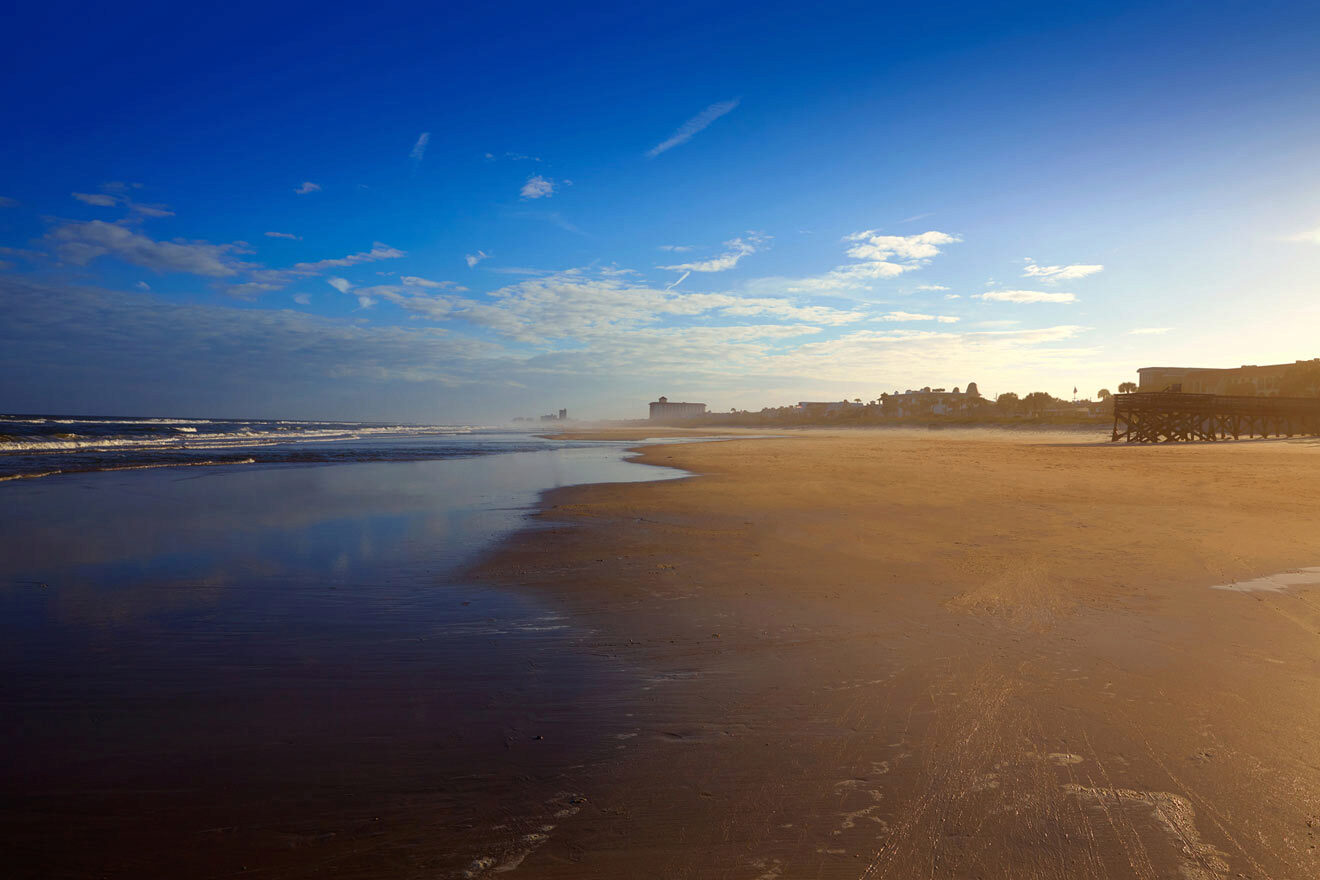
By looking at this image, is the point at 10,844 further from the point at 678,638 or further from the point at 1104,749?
the point at 1104,749

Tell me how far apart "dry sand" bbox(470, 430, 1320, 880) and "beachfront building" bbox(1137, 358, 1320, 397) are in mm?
74170

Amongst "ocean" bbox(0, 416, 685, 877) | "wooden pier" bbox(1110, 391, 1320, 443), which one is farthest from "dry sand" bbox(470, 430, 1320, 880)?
"wooden pier" bbox(1110, 391, 1320, 443)

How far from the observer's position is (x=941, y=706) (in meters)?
3.95

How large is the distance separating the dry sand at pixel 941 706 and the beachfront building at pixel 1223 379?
7417cm

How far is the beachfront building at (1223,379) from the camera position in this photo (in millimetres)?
67938

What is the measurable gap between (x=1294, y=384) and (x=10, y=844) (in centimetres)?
9404

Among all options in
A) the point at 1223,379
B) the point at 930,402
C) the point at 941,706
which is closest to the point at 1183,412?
the point at 1223,379

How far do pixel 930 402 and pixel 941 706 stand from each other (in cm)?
14239

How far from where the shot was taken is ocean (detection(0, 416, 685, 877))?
273cm

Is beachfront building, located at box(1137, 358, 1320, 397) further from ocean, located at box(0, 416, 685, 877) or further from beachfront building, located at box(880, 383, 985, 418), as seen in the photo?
ocean, located at box(0, 416, 685, 877)

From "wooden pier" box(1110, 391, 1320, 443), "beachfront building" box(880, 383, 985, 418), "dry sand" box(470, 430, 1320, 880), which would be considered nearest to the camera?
"dry sand" box(470, 430, 1320, 880)

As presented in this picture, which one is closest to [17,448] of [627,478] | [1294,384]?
[627,478]

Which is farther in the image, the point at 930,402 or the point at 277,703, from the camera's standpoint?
the point at 930,402

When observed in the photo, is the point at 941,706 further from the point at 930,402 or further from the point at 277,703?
the point at 930,402
